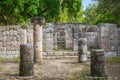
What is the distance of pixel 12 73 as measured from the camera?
14586mm

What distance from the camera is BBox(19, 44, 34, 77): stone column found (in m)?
A: 13.9

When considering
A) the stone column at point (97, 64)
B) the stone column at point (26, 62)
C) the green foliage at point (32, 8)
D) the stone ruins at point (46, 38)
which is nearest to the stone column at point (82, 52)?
the stone ruins at point (46, 38)

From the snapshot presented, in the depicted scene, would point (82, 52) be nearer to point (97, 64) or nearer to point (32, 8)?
point (97, 64)

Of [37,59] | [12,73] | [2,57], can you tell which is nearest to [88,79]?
[12,73]

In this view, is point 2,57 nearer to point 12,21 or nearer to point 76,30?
point 76,30

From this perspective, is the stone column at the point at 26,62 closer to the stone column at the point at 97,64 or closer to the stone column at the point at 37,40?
the stone column at the point at 97,64

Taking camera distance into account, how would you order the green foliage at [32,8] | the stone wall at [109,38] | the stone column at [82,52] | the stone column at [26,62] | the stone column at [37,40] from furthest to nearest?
the green foliage at [32,8]
the stone wall at [109,38]
the stone column at [82,52]
the stone column at [37,40]
the stone column at [26,62]

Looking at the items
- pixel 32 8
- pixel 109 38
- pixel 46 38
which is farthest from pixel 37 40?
pixel 32 8

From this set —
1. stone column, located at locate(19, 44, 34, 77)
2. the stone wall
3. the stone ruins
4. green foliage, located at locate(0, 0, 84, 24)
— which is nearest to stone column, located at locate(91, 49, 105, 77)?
stone column, located at locate(19, 44, 34, 77)

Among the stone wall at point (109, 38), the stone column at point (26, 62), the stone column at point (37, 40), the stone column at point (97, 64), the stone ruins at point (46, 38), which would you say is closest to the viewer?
the stone column at point (97, 64)

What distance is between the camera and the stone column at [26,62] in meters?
13.9

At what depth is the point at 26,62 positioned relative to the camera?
46.4ft

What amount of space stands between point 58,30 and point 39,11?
12.5 metres

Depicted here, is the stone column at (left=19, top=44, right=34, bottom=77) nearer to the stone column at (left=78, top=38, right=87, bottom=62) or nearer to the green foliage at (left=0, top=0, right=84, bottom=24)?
the stone column at (left=78, top=38, right=87, bottom=62)
